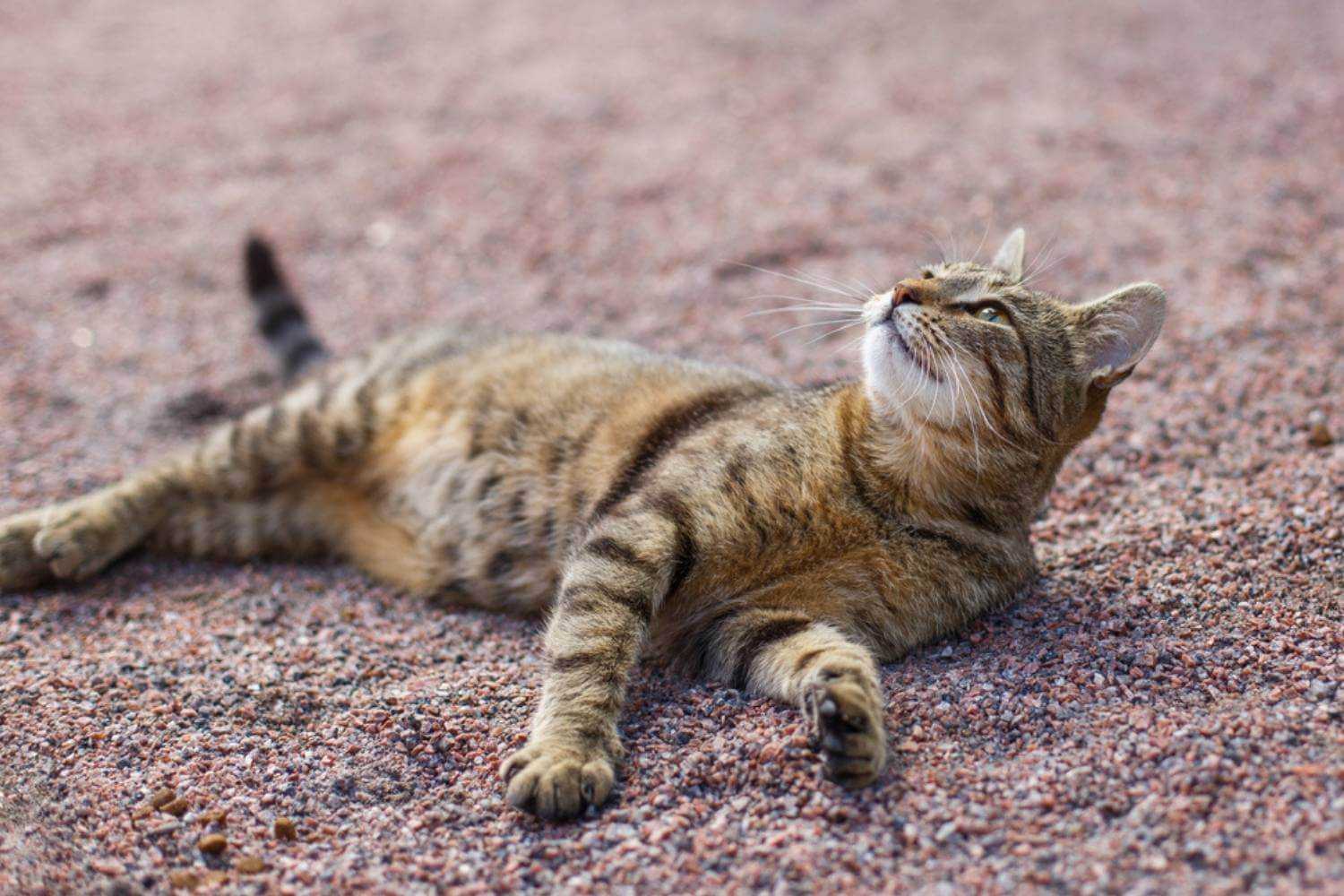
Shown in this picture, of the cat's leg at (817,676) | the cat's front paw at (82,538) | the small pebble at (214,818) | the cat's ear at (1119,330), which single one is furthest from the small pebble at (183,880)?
the cat's ear at (1119,330)

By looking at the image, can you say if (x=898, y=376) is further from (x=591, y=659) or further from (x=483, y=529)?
(x=483, y=529)

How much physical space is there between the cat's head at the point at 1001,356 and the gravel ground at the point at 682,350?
61 cm

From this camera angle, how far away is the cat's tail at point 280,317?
5254 millimetres

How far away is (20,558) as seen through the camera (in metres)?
3.96

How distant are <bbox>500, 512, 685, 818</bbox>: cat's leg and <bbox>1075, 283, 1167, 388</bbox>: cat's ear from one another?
54.3 inches

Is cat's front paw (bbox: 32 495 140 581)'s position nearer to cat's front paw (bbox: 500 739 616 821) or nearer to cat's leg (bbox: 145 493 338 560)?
cat's leg (bbox: 145 493 338 560)

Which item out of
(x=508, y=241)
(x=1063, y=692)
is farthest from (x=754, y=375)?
(x=508, y=241)

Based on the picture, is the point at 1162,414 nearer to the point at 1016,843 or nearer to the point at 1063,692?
the point at 1063,692

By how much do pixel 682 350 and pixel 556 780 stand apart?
9.79 ft

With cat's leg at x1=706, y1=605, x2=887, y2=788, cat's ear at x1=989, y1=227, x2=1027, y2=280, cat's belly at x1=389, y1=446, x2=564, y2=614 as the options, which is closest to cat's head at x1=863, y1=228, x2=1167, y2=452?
cat's ear at x1=989, y1=227, x2=1027, y2=280

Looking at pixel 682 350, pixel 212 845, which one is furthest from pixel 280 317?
pixel 212 845

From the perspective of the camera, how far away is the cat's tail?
525 cm

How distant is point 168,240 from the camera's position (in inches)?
257

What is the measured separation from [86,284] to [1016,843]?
218 inches
